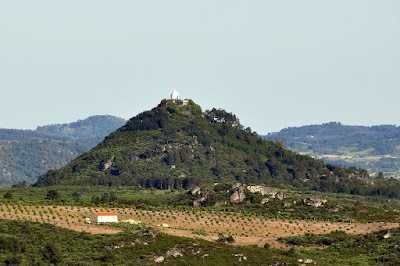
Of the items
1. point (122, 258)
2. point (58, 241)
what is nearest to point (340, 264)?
point (122, 258)

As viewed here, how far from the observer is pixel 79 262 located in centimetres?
16988

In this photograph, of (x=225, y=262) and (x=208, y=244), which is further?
(x=208, y=244)

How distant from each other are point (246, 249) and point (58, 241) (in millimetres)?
33846

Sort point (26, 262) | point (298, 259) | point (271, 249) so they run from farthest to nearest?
1. point (271, 249)
2. point (298, 259)
3. point (26, 262)

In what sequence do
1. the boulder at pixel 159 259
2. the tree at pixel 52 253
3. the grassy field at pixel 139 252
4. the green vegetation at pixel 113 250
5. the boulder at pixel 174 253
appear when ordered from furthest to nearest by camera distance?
the boulder at pixel 174 253 → the boulder at pixel 159 259 → the grassy field at pixel 139 252 → the green vegetation at pixel 113 250 → the tree at pixel 52 253

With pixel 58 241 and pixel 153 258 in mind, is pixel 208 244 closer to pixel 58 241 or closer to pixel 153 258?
pixel 153 258

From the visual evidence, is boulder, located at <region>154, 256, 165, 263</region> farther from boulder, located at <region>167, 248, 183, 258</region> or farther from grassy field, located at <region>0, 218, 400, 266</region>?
boulder, located at <region>167, 248, 183, 258</region>

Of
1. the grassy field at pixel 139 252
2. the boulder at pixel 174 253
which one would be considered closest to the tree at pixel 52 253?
the grassy field at pixel 139 252

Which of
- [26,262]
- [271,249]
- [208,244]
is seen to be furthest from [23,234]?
[271,249]

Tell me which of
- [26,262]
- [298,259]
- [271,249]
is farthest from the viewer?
[271,249]

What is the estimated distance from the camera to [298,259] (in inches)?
7170

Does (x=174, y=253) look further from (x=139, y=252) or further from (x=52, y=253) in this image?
(x=52, y=253)

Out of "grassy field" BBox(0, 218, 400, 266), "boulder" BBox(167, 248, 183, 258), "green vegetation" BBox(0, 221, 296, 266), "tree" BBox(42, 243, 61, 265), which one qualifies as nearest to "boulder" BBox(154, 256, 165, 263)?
"grassy field" BBox(0, 218, 400, 266)

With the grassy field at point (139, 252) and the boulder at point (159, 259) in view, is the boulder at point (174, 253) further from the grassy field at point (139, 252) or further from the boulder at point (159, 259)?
the boulder at point (159, 259)
